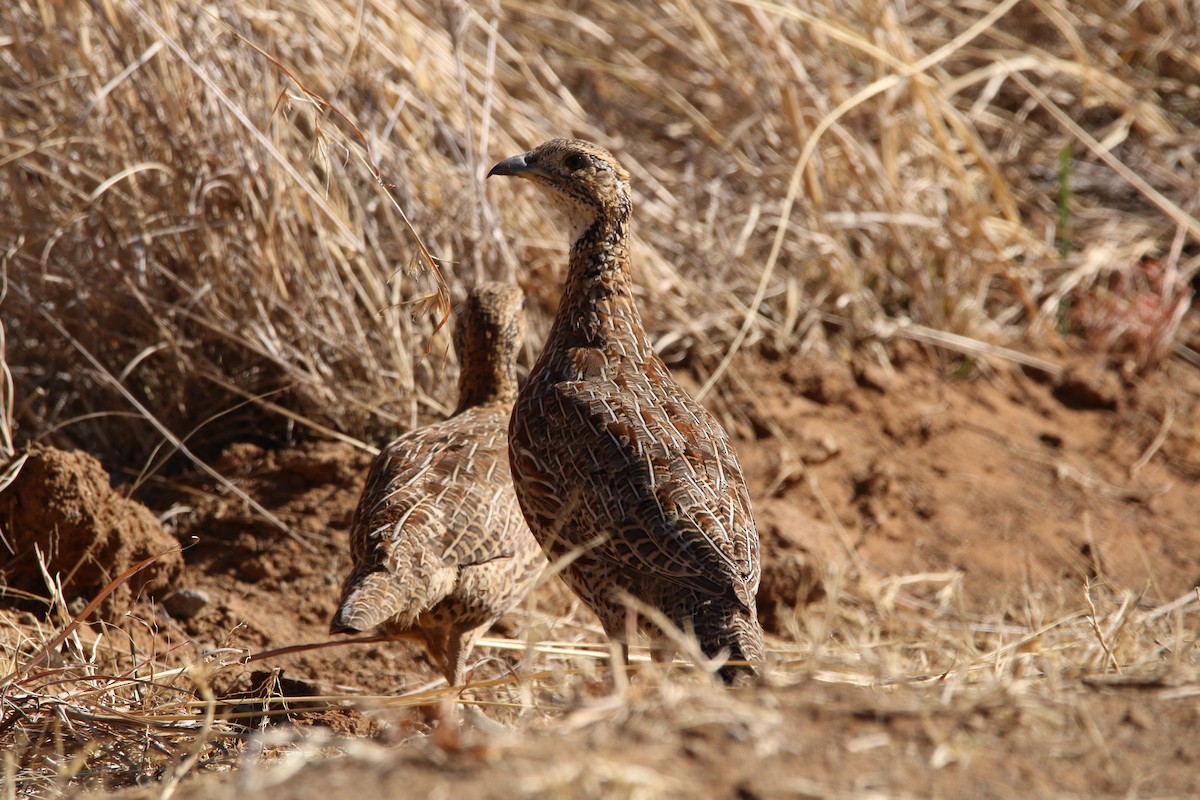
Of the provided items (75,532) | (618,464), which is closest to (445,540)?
(618,464)

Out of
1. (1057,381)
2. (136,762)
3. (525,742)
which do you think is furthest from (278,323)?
(1057,381)

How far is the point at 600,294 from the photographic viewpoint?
14.2 ft

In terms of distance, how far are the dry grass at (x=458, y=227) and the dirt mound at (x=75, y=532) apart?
0.94ft

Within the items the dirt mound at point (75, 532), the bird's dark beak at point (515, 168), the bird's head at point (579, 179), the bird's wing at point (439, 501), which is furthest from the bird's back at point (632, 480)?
the dirt mound at point (75, 532)

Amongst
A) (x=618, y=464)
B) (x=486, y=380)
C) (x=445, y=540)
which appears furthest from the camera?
(x=486, y=380)

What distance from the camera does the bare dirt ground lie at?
231 cm

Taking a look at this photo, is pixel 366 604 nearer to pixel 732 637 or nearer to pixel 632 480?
pixel 632 480

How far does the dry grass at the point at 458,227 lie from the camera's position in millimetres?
4070

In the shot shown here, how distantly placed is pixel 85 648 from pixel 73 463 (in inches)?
25.6

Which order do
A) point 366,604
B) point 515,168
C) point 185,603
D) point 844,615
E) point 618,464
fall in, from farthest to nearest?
1. point 844,615
2. point 185,603
3. point 515,168
4. point 618,464
5. point 366,604

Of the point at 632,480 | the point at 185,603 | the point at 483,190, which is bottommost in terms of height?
the point at 185,603

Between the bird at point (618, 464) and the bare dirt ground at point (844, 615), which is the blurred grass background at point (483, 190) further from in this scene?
the bird at point (618, 464)

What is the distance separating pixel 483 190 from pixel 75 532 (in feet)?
7.11

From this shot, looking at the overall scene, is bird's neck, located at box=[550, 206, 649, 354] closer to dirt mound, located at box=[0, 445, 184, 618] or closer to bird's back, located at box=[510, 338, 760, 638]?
bird's back, located at box=[510, 338, 760, 638]
